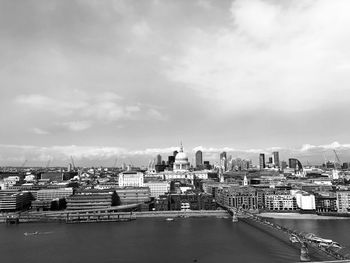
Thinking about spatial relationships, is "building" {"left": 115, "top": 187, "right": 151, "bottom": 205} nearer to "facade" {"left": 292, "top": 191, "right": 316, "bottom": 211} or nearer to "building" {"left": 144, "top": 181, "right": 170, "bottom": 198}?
"building" {"left": 144, "top": 181, "right": 170, "bottom": 198}

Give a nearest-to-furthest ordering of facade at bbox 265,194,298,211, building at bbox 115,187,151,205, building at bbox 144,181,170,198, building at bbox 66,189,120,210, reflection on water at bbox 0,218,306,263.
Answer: reflection on water at bbox 0,218,306,263 < building at bbox 66,189,120,210 < facade at bbox 265,194,298,211 < building at bbox 115,187,151,205 < building at bbox 144,181,170,198

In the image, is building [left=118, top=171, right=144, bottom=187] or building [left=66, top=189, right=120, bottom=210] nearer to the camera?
building [left=66, top=189, right=120, bottom=210]

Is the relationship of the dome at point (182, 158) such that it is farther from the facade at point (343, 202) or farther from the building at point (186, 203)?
the facade at point (343, 202)

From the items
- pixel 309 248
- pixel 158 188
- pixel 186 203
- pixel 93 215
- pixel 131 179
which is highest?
pixel 131 179

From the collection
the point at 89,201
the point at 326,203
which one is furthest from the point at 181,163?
the point at 326,203

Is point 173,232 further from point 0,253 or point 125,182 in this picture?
point 125,182

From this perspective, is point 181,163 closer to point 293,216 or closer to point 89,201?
point 89,201

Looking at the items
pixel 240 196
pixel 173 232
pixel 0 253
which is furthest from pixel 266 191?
pixel 0 253

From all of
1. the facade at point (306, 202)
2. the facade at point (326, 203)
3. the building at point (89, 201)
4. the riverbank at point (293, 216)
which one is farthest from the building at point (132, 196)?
the facade at point (326, 203)

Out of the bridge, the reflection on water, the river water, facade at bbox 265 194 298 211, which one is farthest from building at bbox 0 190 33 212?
the bridge

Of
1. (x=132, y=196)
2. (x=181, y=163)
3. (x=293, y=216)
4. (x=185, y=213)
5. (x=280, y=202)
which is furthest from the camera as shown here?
(x=181, y=163)
